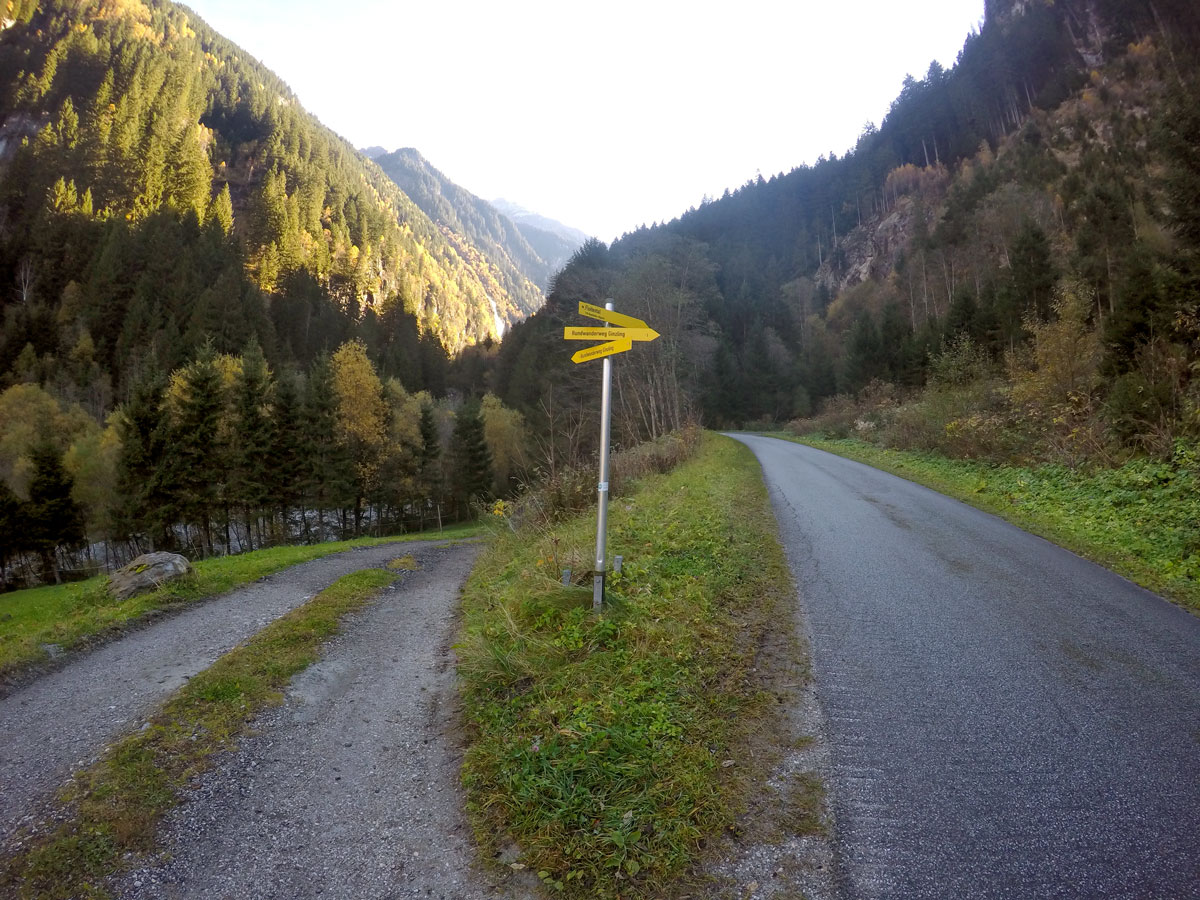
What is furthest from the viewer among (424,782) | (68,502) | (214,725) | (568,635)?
(68,502)

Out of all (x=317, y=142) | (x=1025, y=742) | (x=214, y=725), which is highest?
(x=317, y=142)

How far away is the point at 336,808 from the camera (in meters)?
3.48

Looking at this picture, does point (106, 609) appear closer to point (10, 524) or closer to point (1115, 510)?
point (1115, 510)

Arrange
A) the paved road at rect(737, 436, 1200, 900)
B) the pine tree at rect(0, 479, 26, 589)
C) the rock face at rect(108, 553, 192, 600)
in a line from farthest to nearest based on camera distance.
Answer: the pine tree at rect(0, 479, 26, 589), the rock face at rect(108, 553, 192, 600), the paved road at rect(737, 436, 1200, 900)

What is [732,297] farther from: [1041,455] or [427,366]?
[1041,455]

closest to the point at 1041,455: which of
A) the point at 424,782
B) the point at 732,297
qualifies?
the point at 424,782

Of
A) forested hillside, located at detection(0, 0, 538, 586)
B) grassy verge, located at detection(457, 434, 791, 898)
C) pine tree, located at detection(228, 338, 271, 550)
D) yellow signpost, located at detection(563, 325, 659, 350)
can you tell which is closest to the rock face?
grassy verge, located at detection(457, 434, 791, 898)

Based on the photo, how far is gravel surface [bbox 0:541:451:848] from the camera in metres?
3.84

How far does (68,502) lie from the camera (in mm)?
33031

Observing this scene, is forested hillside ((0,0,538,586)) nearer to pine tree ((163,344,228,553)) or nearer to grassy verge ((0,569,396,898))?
pine tree ((163,344,228,553))

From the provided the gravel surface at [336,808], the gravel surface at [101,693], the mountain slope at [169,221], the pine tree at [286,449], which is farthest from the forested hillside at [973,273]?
the mountain slope at [169,221]

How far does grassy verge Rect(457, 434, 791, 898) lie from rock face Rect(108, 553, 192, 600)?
5.06 m

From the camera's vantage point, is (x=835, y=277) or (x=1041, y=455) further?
(x=835, y=277)

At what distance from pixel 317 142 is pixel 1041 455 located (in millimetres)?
174406
